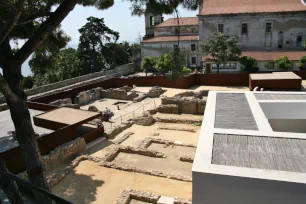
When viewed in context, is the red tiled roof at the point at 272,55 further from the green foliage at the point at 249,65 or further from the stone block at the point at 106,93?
the stone block at the point at 106,93

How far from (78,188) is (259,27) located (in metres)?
32.7

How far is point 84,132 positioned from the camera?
51.0ft

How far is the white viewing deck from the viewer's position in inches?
228

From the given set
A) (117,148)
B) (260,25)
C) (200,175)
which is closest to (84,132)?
(117,148)

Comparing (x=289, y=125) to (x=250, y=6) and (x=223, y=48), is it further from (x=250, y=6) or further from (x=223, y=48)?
(x=250, y=6)

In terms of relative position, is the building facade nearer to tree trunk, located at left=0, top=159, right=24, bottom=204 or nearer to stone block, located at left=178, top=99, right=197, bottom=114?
stone block, located at left=178, top=99, right=197, bottom=114

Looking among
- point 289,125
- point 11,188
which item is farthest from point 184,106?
point 11,188

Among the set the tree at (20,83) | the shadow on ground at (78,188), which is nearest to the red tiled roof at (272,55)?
the shadow on ground at (78,188)

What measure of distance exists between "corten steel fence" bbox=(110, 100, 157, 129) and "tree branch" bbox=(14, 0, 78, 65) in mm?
10959

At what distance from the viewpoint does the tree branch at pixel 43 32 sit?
281 inches

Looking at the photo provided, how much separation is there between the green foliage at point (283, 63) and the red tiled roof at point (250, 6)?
28.0 feet

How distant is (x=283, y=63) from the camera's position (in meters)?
28.8

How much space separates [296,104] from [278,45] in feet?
88.2

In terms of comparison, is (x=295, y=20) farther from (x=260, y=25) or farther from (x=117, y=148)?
(x=117, y=148)
